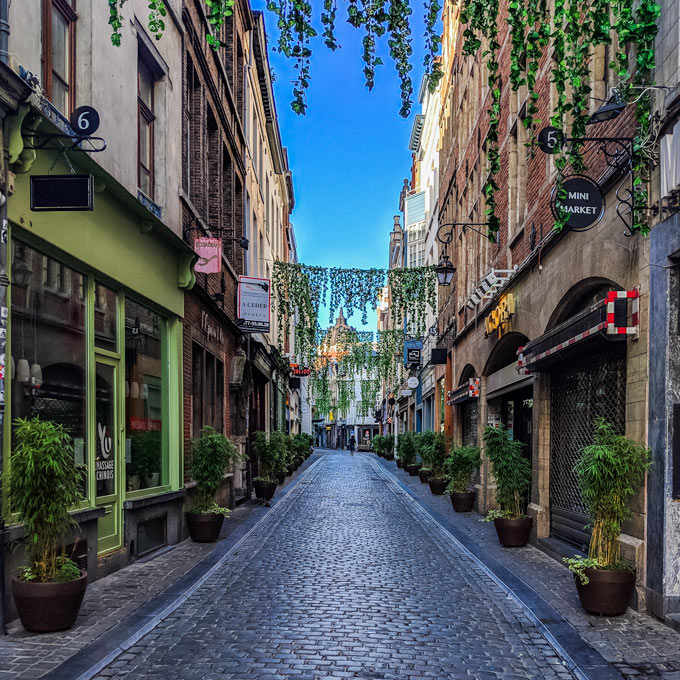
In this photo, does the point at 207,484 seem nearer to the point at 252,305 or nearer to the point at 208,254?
the point at 208,254

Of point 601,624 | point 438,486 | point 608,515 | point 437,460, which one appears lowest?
point 438,486

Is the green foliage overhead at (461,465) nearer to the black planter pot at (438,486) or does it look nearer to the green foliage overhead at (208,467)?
the black planter pot at (438,486)

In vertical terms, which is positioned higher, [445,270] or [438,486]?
[445,270]

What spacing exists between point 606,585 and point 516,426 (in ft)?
28.0

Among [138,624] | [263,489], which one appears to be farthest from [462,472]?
[138,624]

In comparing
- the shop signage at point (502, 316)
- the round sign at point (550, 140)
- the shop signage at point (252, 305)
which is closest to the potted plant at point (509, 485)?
the shop signage at point (502, 316)

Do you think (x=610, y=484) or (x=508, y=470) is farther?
(x=508, y=470)

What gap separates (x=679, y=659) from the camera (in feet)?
19.0

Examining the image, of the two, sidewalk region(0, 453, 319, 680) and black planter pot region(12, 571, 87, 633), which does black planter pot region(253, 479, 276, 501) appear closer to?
sidewalk region(0, 453, 319, 680)

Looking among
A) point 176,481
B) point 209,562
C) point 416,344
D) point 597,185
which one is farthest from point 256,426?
point 597,185

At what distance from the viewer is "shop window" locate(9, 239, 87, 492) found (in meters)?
7.15

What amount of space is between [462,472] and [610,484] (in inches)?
337

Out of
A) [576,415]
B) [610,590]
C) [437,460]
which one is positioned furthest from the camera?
[437,460]

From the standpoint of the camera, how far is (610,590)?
696 centimetres
